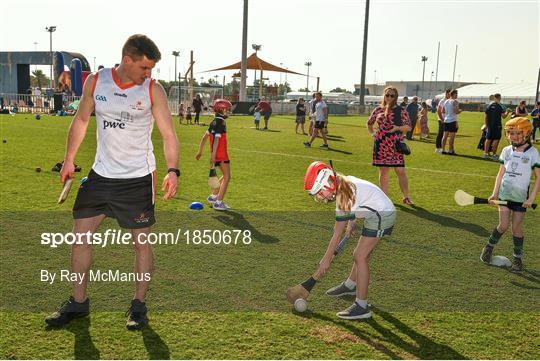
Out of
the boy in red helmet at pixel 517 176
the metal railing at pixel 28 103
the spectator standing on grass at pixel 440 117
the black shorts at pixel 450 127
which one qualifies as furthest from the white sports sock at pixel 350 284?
the metal railing at pixel 28 103

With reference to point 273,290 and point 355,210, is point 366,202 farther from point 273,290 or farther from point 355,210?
point 273,290

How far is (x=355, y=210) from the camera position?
14.1 ft

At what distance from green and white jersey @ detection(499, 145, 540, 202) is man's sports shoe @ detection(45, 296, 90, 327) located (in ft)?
14.8

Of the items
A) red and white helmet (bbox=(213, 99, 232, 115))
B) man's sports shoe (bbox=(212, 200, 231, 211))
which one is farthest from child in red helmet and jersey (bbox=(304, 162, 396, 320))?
red and white helmet (bbox=(213, 99, 232, 115))

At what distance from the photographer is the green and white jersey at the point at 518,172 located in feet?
18.9

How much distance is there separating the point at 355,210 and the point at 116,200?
1901 millimetres

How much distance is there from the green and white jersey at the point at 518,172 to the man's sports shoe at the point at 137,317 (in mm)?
4095

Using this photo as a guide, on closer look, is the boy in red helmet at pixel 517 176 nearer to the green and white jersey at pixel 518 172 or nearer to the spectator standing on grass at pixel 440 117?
the green and white jersey at pixel 518 172

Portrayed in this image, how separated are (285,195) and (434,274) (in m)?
4.51

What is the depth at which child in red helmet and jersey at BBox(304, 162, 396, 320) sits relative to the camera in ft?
13.6

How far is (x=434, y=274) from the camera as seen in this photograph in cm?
575

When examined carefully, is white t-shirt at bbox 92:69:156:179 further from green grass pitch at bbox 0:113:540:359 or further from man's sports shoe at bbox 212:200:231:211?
man's sports shoe at bbox 212:200:231:211

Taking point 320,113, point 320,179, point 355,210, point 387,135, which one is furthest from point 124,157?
point 320,113

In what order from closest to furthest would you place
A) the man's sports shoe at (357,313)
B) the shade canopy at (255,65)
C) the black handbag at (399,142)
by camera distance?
the man's sports shoe at (357,313) < the black handbag at (399,142) < the shade canopy at (255,65)
